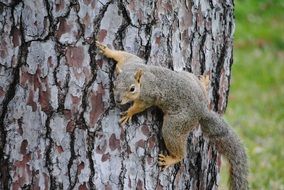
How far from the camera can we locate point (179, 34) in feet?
8.65

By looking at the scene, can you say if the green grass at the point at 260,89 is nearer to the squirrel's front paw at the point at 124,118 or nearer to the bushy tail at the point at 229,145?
the bushy tail at the point at 229,145

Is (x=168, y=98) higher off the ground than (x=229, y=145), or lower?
higher

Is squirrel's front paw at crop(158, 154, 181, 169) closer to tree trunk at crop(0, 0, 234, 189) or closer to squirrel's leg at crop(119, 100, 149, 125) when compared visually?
tree trunk at crop(0, 0, 234, 189)

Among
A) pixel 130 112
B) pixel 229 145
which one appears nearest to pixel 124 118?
pixel 130 112

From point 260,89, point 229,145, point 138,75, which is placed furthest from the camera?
point 260,89

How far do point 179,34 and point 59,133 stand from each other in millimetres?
639

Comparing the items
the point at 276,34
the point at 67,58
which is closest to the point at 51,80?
the point at 67,58

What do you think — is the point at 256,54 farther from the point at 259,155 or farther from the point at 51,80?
the point at 51,80

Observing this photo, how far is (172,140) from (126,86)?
0.32 m

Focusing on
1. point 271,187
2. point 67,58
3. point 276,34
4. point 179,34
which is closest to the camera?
point 67,58

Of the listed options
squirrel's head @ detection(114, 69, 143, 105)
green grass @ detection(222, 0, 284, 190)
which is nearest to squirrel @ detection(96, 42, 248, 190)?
squirrel's head @ detection(114, 69, 143, 105)

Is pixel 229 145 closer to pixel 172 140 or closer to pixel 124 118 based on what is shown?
pixel 172 140

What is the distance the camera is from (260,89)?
786cm

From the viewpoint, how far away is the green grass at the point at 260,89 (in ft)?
17.8
